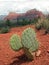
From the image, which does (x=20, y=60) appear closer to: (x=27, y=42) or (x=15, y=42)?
(x=15, y=42)

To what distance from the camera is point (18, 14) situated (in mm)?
47312

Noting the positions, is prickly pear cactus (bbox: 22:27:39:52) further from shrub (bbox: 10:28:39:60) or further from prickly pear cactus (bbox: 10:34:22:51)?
prickly pear cactus (bbox: 10:34:22:51)

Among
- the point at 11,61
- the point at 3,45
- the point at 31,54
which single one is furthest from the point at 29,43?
the point at 3,45

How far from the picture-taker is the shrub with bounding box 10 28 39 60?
12.3 meters

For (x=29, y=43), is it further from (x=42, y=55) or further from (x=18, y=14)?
(x=18, y=14)

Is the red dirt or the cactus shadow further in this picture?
the cactus shadow

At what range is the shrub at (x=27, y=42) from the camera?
12336 mm

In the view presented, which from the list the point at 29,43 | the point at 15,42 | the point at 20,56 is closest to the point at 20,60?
the point at 20,56

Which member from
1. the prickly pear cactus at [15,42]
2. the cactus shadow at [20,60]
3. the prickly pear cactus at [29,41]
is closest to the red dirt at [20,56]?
the cactus shadow at [20,60]

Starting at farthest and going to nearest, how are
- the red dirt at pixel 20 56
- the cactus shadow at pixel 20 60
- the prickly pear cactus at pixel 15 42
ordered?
the cactus shadow at pixel 20 60, the prickly pear cactus at pixel 15 42, the red dirt at pixel 20 56

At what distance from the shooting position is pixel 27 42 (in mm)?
12328

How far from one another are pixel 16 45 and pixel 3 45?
353 centimetres

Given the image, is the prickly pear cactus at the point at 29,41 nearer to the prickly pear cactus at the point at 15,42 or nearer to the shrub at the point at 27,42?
the shrub at the point at 27,42

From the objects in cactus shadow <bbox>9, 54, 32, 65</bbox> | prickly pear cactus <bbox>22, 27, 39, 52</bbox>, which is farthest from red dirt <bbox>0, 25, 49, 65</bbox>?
prickly pear cactus <bbox>22, 27, 39, 52</bbox>
